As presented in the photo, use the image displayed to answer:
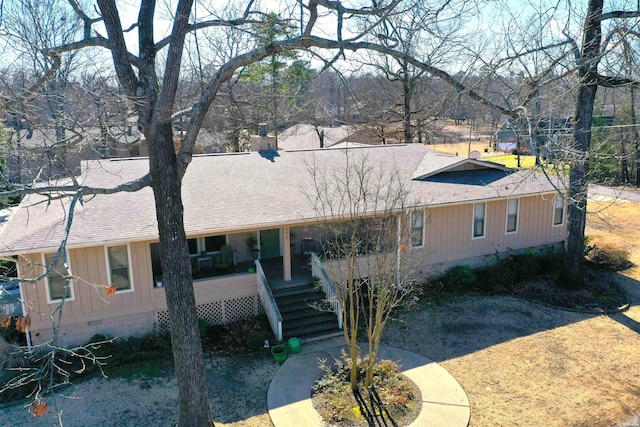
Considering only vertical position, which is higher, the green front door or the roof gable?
the roof gable

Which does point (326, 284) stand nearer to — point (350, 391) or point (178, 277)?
point (350, 391)

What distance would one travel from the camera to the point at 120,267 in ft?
38.7

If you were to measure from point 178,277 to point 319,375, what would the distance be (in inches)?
172

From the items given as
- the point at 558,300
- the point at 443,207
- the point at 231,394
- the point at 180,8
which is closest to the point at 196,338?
the point at 231,394

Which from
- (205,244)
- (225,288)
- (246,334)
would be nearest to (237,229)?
(225,288)

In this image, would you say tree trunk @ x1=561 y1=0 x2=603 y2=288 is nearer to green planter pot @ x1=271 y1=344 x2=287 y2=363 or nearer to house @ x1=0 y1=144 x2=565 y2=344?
house @ x1=0 y1=144 x2=565 y2=344

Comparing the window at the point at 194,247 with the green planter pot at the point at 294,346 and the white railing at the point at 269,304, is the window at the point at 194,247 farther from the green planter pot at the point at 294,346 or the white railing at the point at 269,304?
the green planter pot at the point at 294,346

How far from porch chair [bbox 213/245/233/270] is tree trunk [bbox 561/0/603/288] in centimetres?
990

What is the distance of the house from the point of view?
11.3 metres

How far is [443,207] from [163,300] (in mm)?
8818

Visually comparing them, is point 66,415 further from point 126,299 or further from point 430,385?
point 430,385

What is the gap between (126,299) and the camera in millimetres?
11852

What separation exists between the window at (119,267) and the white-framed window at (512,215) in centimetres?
1227

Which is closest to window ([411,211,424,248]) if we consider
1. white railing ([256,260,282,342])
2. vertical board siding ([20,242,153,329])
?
white railing ([256,260,282,342])
